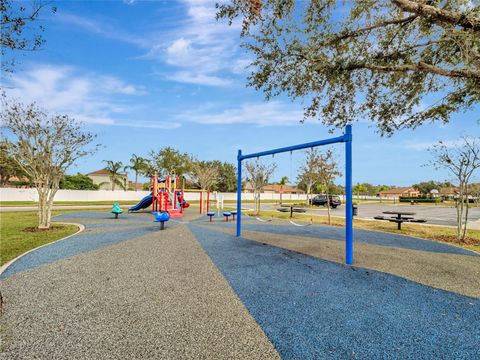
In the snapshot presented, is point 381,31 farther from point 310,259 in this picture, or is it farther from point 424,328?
point 424,328

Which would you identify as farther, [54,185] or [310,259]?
[54,185]

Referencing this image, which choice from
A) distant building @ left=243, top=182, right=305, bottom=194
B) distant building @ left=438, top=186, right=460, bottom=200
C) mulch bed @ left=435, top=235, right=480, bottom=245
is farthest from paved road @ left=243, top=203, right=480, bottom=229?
distant building @ left=243, top=182, right=305, bottom=194

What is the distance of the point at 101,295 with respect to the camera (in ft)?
13.3

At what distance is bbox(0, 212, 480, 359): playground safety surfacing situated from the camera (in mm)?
2711

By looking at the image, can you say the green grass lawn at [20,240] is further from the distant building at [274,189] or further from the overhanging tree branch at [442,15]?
the distant building at [274,189]

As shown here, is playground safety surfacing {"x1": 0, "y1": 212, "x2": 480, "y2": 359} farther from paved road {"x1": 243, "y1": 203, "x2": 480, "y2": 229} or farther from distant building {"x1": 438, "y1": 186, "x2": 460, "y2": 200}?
paved road {"x1": 243, "y1": 203, "x2": 480, "y2": 229}

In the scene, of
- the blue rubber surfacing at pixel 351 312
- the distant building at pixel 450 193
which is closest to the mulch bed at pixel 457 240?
the distant building at pixel 450 193

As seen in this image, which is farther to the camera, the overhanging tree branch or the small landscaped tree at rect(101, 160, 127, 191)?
the small landscaped tree at rect(101, 160, 127, 191)

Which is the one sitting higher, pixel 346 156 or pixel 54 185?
pixel 346 156

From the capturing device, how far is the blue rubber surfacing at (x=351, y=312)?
8.89 ft

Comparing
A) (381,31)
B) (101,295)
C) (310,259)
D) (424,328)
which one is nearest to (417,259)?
(310,259)

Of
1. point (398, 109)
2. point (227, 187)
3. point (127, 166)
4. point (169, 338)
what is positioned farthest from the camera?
point (227, 187)

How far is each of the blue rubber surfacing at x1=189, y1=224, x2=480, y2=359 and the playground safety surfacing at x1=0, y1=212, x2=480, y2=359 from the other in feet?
0.05

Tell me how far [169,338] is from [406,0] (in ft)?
29.7
